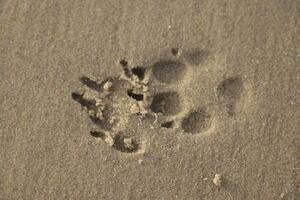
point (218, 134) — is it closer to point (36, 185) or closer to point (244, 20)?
point (244, 20)

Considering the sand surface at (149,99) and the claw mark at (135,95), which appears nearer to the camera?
the sand surface at (149,99)

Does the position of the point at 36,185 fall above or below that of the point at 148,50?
below

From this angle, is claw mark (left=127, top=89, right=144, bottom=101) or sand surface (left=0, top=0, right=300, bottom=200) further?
claw mark (left=127, top=89, right=144, bottom=101)

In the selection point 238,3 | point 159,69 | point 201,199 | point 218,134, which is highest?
point 238,3

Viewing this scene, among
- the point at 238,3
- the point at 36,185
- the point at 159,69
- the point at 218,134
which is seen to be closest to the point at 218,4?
the point at 238,3
